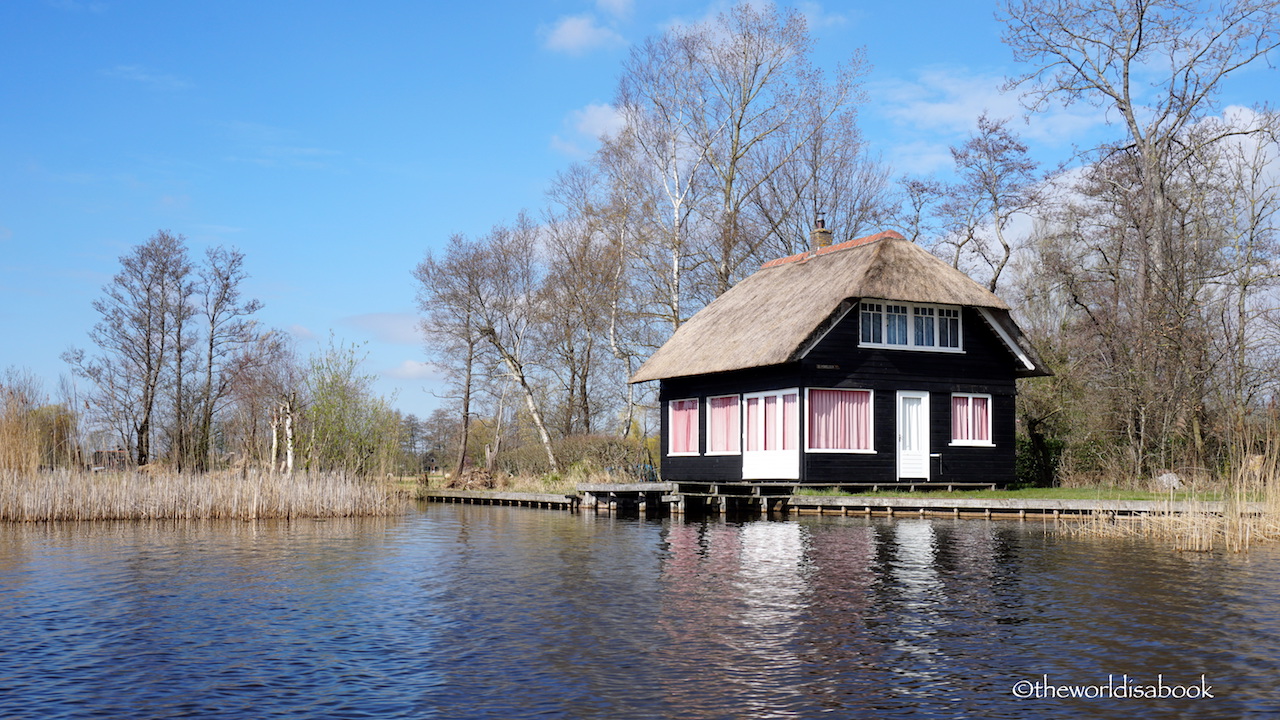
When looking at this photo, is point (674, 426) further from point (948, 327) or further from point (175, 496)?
point (175, 496)

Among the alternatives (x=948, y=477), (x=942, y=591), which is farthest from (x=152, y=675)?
(x=948, y=477)

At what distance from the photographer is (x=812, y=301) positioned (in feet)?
86.8

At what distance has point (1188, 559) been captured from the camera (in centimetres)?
1470

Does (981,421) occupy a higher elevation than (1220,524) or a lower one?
higher

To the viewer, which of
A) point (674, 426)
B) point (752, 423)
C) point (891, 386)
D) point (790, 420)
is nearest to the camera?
point (790, 420)

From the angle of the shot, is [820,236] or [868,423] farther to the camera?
[820,236]

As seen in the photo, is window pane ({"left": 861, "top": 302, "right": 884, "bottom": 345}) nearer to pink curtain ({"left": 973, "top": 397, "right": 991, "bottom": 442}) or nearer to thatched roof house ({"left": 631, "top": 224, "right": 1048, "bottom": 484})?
thatched roof house ({"left": 631, "top": 224, "right": 1048, "bottom": 484})

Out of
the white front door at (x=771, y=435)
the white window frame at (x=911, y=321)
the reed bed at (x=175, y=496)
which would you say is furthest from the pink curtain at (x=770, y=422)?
the reed bed at (x=175, y=496)

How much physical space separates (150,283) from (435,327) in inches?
430

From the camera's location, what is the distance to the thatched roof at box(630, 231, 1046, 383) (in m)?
25.4

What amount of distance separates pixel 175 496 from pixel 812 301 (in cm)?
1529

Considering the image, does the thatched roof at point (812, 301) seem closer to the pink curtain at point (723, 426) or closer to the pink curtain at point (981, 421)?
the pink curtain at point (723, 426)

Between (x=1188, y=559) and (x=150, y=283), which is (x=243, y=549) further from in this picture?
(x=150, y=283)

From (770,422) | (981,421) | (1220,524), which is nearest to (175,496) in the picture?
(770,422)
